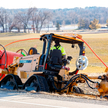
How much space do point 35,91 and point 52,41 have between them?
1.94m

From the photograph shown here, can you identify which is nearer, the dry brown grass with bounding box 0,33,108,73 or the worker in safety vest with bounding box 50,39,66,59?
the worker in safety vest with bounding box 50,39,66,59

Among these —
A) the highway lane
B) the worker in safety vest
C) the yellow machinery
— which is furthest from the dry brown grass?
the highway lane

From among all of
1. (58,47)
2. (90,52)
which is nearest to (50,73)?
(58,47)

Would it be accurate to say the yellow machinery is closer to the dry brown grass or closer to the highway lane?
the highway lane

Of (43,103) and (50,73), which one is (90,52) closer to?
(50,73)

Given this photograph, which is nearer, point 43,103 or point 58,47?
point 43,103

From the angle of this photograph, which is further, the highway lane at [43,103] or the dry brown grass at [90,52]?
the dry brown grass at [90,52]

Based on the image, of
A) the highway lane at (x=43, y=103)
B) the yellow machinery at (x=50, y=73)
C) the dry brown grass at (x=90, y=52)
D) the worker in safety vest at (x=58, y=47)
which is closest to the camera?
the highway lane at (x=43, y=103)

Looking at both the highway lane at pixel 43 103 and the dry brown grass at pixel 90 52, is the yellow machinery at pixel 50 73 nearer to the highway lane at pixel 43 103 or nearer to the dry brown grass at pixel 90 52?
the highway lane at pixel 43 103

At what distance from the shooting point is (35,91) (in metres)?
9.25

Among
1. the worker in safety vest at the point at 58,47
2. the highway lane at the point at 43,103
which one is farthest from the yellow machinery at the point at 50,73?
the highway lane at the point at 43,103

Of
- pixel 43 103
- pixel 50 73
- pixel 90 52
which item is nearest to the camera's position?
pixel 43 103

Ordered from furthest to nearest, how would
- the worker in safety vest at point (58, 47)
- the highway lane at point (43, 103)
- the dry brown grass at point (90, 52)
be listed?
the dry brown grass at point (90, 52) < the worker in safety vest at point (58, 47) < the highway lane at point (43, 103)

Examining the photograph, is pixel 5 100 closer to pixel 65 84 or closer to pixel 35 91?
pixel 35 91
